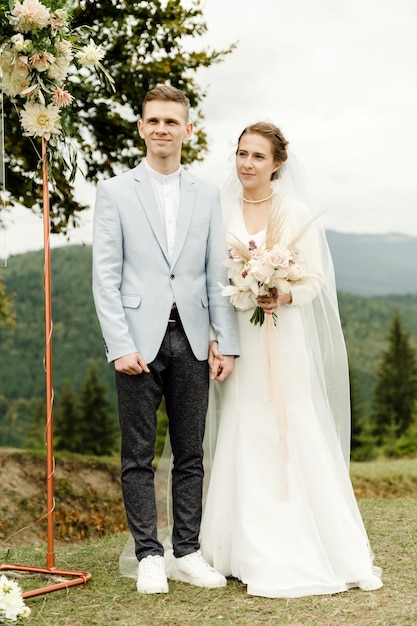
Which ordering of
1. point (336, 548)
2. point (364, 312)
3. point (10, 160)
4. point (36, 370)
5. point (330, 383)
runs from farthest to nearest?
point (364, 312) < point (36, 370) < point (10, 160) < point (330, 383) < point (336, 548)

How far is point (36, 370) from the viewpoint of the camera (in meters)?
33.9

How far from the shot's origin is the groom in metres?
4.22

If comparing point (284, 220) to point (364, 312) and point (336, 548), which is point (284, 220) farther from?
point (364, 312)

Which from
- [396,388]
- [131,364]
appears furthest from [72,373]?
[131,364]

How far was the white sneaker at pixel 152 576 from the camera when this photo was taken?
4223 millimetres

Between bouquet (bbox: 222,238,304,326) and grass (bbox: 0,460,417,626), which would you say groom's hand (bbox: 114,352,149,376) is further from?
grass (bbox: 0,460,417,626)

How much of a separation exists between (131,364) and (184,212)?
0.86 m

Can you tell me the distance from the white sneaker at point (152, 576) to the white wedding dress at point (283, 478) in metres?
0.38

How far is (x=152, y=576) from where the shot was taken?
4.23m

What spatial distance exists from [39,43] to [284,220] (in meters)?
1.60

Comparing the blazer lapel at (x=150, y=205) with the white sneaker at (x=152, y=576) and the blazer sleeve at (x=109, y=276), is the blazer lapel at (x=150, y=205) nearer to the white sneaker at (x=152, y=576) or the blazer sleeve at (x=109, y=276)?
the blazer sleeve at (x=109, y=276)

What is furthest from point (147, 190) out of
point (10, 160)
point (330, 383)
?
point (10, 160)

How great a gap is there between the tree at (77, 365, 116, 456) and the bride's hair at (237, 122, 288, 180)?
80.6 ft

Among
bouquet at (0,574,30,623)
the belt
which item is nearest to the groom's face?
the belt
